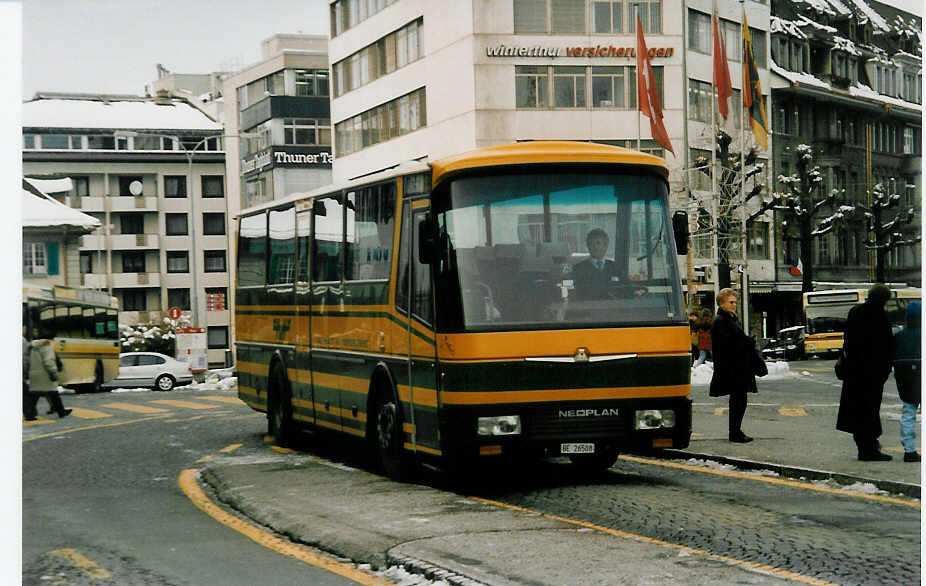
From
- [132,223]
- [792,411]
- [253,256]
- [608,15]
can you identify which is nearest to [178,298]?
[132,223]

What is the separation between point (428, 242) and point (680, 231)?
178 cm

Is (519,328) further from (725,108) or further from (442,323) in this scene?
(725,108)

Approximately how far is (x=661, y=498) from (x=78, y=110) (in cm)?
448

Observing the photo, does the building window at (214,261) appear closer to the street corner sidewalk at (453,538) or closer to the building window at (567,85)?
the street corner sidewalk at (453,538)

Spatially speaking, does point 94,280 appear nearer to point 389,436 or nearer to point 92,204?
point 92,204

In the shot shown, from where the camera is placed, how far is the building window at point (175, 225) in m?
10.7

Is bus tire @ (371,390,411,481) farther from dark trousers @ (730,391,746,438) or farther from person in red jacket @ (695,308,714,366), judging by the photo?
person in red jacket @ (695,308,714,366)

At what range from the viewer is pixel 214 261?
42.4 feet

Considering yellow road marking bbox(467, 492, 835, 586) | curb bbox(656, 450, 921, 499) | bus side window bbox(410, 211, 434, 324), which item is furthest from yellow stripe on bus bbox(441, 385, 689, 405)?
curb bbox(656, 450, 921, 499)

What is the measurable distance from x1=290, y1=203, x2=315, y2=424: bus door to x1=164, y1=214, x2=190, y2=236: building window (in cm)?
289

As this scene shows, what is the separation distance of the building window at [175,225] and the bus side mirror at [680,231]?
3.37m

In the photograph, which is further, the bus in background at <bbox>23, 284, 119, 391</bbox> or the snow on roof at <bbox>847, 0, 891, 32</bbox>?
the snow on roof at <bbox>847, 0, 891, 32</bbox>

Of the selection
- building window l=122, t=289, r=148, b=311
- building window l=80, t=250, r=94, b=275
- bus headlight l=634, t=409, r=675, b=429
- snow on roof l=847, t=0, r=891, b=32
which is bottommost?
bus headlight l=634, t=409, r=675, b=429

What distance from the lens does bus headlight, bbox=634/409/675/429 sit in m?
10.8
